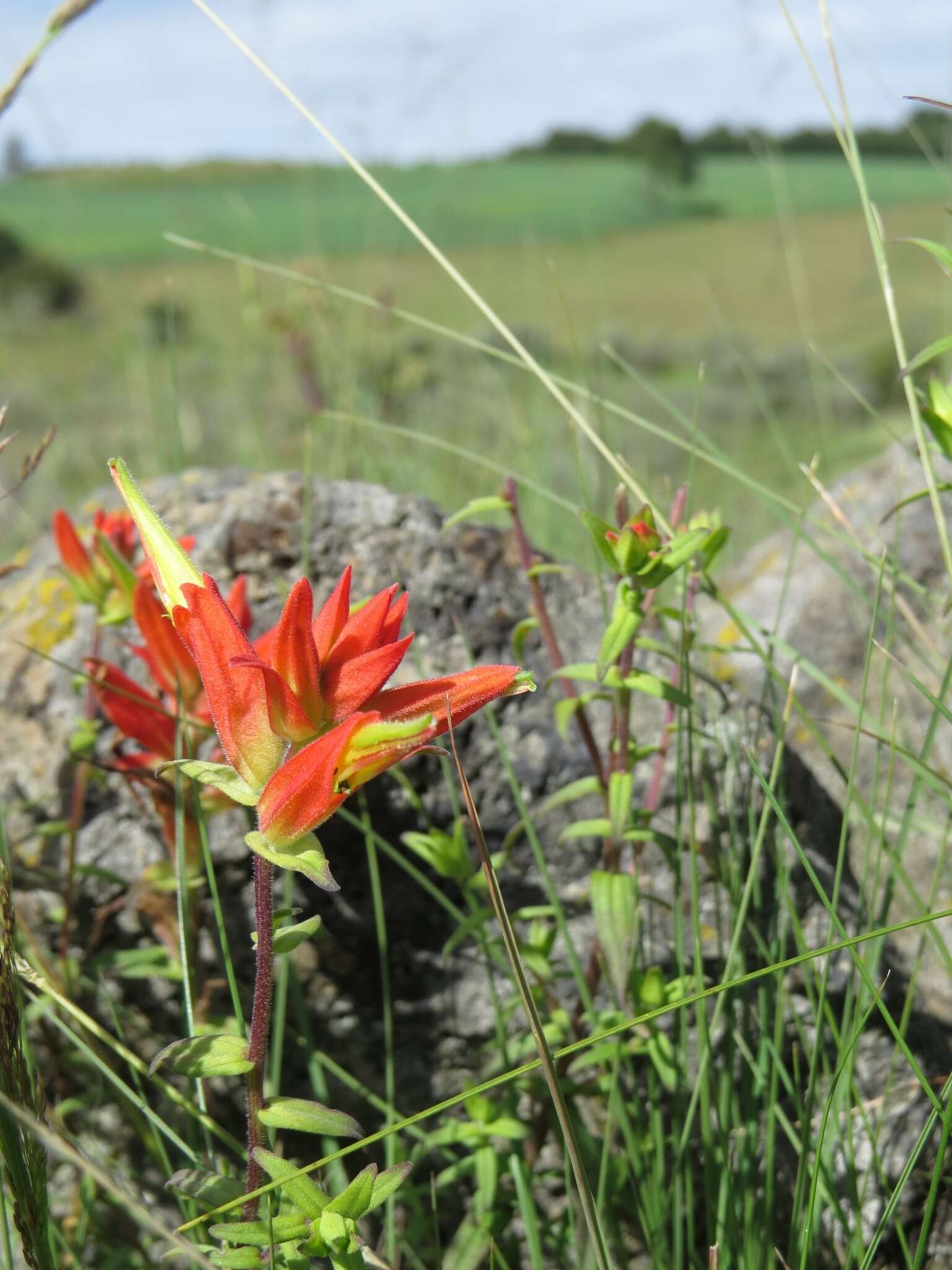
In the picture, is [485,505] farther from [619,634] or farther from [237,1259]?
[237,1259]

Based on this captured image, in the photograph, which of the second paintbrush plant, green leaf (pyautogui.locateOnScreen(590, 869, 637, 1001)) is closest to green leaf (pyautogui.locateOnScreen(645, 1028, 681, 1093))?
green leaf (pyautogui.locateOnScreen(590, 869, 637, 1001))

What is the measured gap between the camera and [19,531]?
281 cm

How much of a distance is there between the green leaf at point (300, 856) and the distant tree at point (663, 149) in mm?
21380

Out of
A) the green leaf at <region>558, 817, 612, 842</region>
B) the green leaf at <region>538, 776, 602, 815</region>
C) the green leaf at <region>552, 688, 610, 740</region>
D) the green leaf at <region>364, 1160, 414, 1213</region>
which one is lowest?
the green leaf at <region>364, 1160, 414, 1213</region>

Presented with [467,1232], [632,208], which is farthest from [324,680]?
[632,208]

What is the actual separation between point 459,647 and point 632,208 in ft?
75.6

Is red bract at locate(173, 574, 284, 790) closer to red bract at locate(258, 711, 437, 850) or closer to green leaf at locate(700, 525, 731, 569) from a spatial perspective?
red bract at locate(258, 711, 437, 850)

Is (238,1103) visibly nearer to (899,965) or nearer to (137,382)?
(899,965)

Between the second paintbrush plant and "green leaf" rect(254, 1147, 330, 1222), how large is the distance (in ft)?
0.73

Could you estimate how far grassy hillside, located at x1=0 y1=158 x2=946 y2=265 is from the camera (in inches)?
119

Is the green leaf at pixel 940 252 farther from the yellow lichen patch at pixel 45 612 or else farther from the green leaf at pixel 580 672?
the yellow lichen patch at pixel 45 612

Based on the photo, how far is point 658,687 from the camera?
3.21 ft

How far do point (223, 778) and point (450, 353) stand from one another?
4758 mm

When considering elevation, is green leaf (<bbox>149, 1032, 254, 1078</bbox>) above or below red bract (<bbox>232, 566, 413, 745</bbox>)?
below
